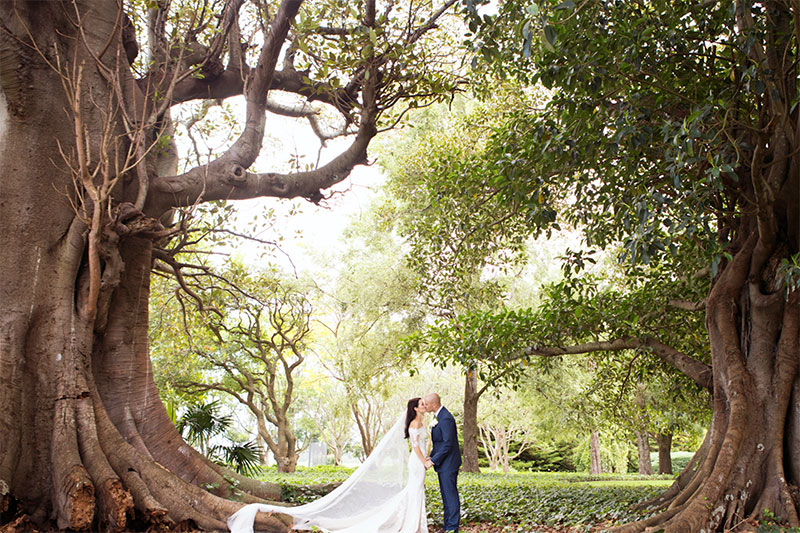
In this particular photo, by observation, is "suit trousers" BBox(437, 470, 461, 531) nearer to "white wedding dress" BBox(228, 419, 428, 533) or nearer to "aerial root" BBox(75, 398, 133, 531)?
"white wedding dress" BBox(228, 419, 428, 533)

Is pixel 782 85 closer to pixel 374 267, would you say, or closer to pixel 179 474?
pixel 179 474

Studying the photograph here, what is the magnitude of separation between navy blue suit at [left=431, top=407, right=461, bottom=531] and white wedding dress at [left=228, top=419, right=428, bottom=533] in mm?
241

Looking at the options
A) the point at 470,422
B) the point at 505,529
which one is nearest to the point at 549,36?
the point at 505,529

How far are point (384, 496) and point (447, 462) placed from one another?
0.94 m

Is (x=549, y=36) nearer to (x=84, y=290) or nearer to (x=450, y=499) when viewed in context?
(x=450, y=499)

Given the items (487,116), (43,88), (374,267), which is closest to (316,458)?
(374,267)

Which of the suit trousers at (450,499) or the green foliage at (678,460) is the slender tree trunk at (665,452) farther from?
the suit trousers at (450,499)

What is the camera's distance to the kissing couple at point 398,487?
704 cm

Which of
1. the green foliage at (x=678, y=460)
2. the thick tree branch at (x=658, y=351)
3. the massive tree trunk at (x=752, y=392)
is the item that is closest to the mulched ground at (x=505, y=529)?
the massive tree trunk at (x=752, y=392)

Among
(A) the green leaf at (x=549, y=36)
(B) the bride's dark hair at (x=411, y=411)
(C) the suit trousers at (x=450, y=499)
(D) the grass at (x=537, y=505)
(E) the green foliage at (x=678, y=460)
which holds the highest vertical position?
(A) the green leaf at (x=549, y=36)

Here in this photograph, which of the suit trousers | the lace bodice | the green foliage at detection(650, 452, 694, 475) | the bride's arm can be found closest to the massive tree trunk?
the suit trousers

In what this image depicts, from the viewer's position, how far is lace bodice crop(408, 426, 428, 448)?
7.65 m

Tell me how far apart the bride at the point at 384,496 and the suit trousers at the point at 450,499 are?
28cm

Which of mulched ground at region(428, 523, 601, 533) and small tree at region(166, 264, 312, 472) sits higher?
small tree at region(166, 264, 312, 472)
